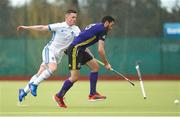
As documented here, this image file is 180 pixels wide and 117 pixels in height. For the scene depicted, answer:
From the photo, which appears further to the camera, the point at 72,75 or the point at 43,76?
the point at 43,76

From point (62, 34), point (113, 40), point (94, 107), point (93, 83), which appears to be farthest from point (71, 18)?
point (113, 40)

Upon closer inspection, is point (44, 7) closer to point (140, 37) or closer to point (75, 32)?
point (140, 37)

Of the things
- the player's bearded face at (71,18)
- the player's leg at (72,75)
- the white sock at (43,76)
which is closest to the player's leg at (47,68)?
the white sock at (43,76)

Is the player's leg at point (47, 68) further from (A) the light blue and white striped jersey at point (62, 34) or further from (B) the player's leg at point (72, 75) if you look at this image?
(B) the player's leg at point (72, 75)

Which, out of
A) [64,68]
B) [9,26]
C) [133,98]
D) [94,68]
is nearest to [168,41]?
[64,68]

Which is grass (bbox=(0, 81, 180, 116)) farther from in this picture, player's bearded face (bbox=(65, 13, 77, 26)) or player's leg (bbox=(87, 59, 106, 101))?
player's bearded face (bbox=(65, 13, 77, 26))

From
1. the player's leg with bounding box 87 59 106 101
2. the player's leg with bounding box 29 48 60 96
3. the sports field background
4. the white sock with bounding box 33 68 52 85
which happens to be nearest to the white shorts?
the player's leg with bounding box 29 48 60 96

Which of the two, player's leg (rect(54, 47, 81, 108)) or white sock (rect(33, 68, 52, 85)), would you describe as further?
white sock (rect(33, 68, 52, 85))

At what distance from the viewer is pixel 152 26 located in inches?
1150

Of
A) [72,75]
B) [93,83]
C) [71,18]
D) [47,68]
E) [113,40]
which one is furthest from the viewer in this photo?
[113,40]

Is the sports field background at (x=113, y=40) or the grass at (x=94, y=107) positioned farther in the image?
the sports field background at (x=113, y=40)

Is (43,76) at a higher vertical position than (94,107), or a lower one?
higher

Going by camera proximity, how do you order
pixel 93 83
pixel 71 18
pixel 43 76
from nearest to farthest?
pixel 43 76, pixel 71 18, pixel 93 83

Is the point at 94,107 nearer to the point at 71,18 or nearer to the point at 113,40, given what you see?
the point at 71,18
